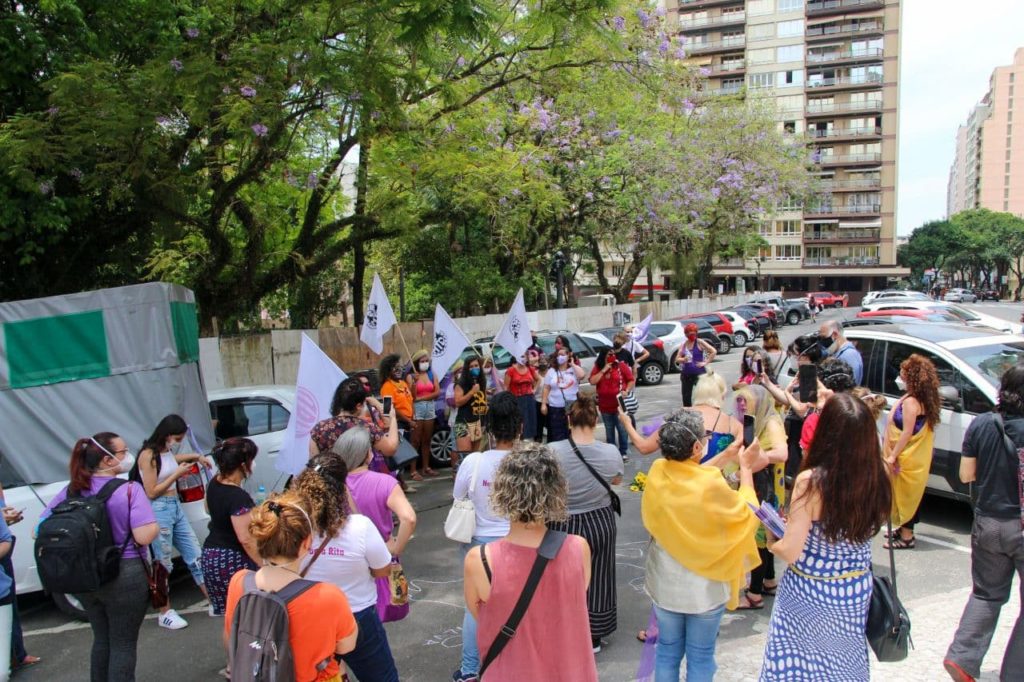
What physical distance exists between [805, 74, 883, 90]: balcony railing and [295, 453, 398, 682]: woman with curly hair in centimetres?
7900

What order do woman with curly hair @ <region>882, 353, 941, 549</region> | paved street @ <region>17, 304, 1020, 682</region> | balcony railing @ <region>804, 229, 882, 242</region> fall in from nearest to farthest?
paved street @ <region>17, 304, 1020, 682</region> < woman with curly hair @ <region>882, 353, 941, 549</region> < balcony railing @ <region>804, 229, 882, 242</region>

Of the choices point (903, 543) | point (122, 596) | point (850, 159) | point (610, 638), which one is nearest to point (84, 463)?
point (122, 596)

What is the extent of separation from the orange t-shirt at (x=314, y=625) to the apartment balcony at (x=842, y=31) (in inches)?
3155

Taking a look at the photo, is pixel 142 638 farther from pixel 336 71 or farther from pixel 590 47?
pixel 590 47

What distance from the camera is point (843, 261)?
75188 millimetres

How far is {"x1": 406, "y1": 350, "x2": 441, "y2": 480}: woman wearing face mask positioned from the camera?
31.5 ft

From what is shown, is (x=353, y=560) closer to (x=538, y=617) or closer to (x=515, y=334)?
(x=538, y=617)

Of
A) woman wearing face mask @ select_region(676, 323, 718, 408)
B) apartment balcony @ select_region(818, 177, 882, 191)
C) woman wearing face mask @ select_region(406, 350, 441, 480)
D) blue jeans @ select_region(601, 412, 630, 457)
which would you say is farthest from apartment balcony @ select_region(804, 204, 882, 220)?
woman wearing face mask @ select_region(406, 350, 441, 480)

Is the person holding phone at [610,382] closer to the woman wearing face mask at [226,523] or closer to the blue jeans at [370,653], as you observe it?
the woman wearing face mask at [226,523]

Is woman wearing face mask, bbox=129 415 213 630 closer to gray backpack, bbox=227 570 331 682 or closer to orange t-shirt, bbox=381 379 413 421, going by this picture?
orange t-shirt, bbox=381 379 413 421

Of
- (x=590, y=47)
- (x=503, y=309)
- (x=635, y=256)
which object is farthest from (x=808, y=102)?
(x=590, y=47)

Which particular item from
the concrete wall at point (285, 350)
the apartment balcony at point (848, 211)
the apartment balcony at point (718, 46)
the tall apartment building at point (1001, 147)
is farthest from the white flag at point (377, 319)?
the tall apartment building at point (1001, 147)

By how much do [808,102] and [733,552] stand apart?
7895 cm

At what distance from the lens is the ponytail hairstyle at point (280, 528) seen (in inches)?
104
